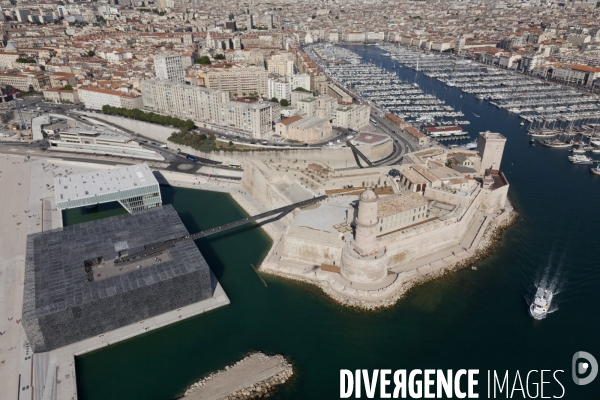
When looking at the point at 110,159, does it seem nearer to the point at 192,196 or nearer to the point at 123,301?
the point at 192,196

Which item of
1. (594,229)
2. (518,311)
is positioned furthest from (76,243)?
(594,229)

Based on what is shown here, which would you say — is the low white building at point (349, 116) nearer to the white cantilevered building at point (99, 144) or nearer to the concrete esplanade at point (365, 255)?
the white cantilevered building at point (99, 144)

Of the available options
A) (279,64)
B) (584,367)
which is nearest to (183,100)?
(279,64)

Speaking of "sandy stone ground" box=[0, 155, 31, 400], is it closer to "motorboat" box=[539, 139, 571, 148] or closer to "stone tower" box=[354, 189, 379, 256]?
"stone tower" box=[354, 189, 379, 256]

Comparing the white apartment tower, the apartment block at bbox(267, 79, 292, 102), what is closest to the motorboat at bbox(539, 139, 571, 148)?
the apartment block at bbox(267, 79, 292, 102)

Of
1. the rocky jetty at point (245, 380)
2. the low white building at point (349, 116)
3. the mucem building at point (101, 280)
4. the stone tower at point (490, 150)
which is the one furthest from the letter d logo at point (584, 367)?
the low white building at point (349, 116)

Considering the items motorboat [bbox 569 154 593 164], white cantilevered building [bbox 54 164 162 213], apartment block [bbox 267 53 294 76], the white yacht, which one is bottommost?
the white yacht
